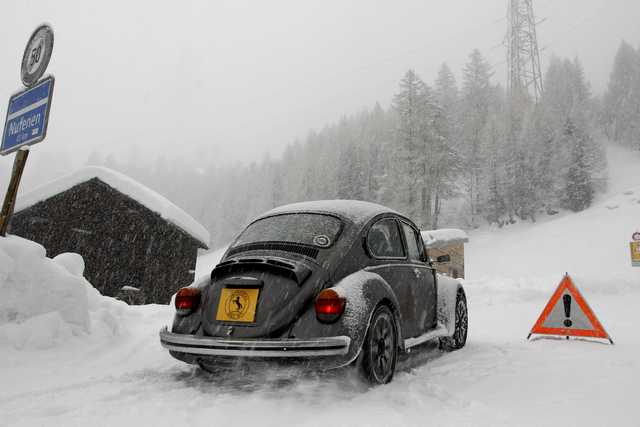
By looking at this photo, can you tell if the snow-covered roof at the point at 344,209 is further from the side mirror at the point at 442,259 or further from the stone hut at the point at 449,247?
the stone hut at the point at 449,247

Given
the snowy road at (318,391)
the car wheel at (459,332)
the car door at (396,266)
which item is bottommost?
the snowy road at (318,391)

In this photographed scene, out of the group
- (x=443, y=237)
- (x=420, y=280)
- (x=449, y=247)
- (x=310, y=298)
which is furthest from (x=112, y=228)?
(x=449, y=247)

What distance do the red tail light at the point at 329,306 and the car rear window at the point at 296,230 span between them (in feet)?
2.08

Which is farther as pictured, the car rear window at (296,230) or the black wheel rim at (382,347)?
the car rear window at (296,230)

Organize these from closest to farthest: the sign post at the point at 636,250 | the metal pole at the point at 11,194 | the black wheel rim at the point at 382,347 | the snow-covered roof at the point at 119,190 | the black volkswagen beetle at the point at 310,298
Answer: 1. the black volkswagen beetle at the point at 310,298
2. the black wheel rim at the point at 382,347
3. the metal pole at the point at 11,194
4. the snow-covered roof at the point at 119,190
5. the sign post at the point at 636,250

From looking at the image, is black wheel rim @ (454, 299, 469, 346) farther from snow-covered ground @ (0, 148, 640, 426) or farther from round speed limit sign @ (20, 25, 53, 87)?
round speed limit sign @ (20, 25, 53, 87)

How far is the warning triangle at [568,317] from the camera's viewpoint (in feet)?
21.0

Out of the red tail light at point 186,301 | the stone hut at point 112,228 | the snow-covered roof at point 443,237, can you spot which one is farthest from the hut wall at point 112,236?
the snow-covered roof at point 443,237

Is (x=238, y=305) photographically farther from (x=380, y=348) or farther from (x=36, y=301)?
(x=36, y=301)

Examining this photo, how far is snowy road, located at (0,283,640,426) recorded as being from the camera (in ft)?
10.0

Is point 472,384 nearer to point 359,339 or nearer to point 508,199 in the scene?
point 359,339

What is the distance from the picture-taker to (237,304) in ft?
12.4

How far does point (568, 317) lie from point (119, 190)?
41.5ft

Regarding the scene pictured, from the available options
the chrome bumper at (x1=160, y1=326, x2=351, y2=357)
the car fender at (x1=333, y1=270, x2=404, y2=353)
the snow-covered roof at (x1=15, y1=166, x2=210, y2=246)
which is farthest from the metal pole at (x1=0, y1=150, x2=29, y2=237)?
the snow-covered roof at (x1=15, y1=166, x2=210, y2=246)
